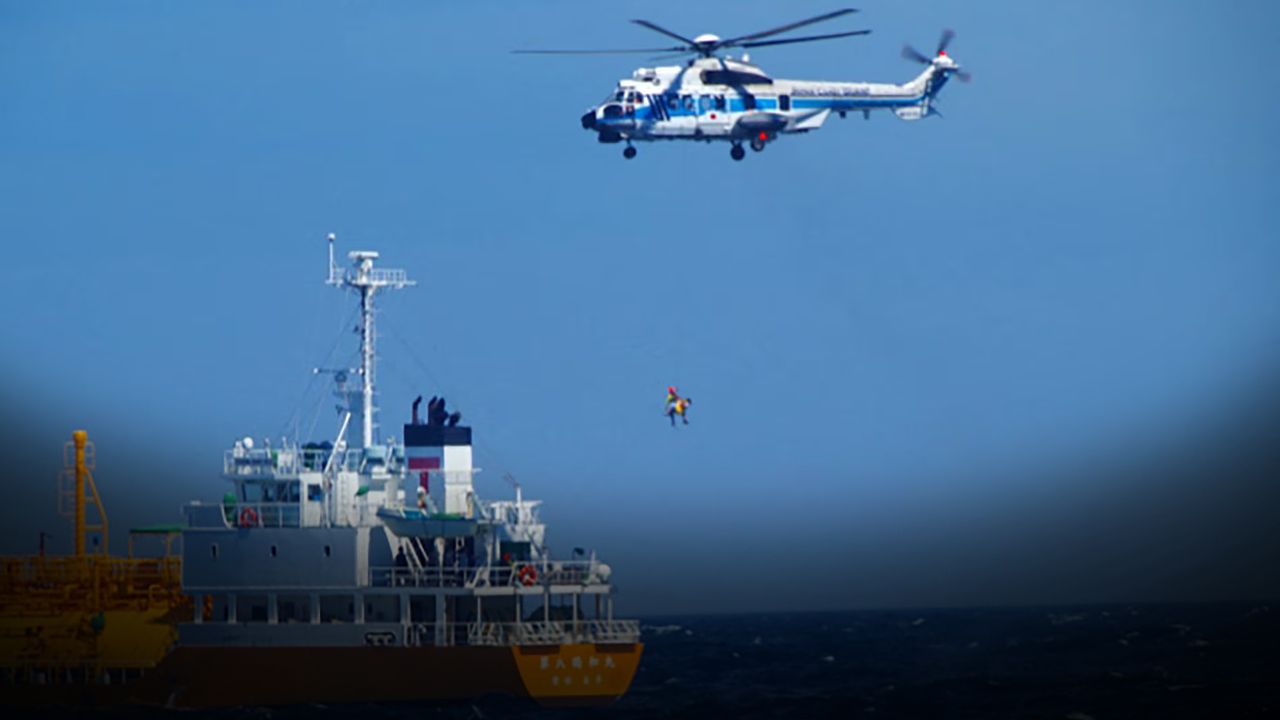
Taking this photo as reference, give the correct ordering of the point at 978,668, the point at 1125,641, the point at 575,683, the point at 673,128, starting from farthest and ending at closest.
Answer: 1. the point at 1125,641
2. the point at 978,668
3. the point at 673,128
4. the point at 575,683

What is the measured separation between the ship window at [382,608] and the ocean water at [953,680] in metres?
2.49

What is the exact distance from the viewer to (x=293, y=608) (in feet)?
164

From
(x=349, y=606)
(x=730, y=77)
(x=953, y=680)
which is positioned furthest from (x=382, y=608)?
(x=953, y=680)

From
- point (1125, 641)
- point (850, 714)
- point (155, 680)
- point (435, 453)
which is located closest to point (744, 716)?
point (850, 714)

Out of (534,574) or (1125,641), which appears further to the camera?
(1125,641)

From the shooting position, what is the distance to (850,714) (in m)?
50.4

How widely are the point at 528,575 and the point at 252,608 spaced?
7.86 meters

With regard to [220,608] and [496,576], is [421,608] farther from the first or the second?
[220,608]

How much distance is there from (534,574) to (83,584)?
541 inches

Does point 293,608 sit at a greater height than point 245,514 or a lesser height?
lesser

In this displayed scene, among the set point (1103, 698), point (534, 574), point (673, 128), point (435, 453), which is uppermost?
point (673, 128)

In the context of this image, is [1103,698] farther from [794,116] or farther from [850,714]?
[794,116]

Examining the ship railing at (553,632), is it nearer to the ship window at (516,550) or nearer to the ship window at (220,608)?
the ship window at (516,550)

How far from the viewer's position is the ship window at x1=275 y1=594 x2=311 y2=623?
49.7 metres
